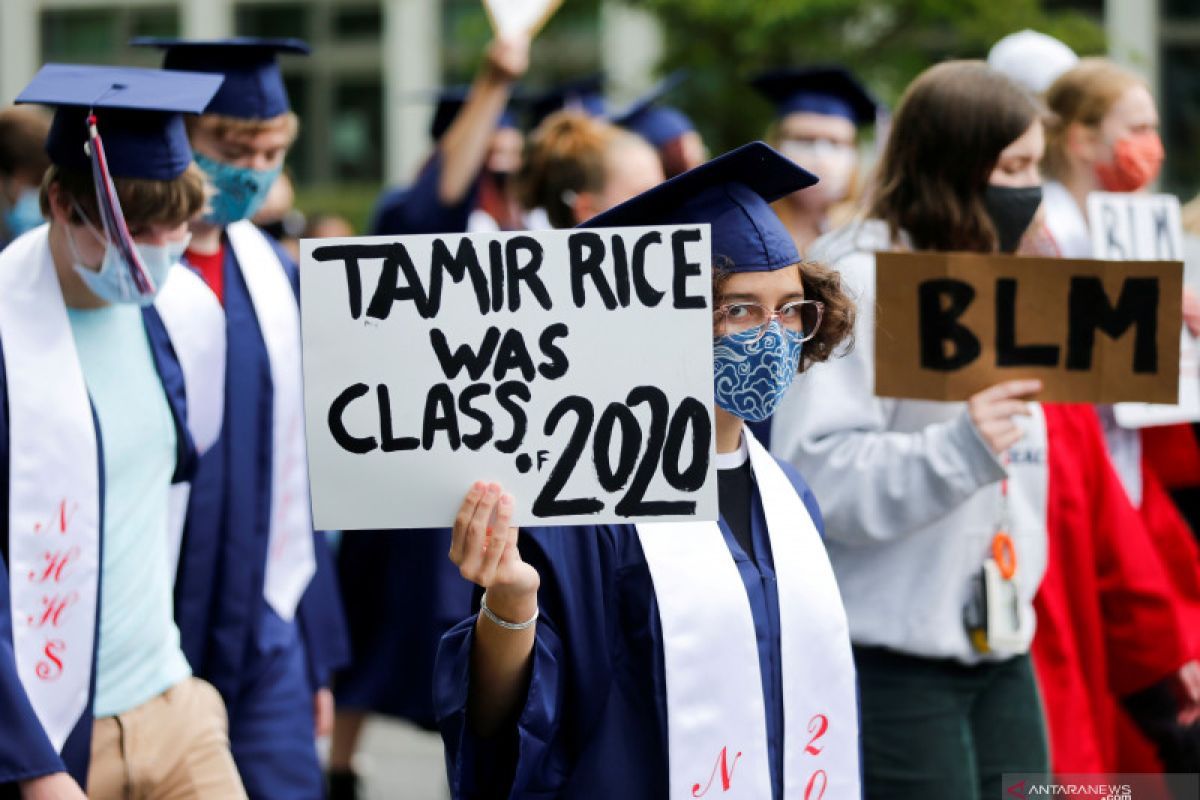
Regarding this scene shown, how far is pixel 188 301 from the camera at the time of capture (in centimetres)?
422

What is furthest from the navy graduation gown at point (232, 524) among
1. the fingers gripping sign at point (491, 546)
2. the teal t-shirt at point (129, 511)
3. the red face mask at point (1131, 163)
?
the red face mask at point (1131, 163)

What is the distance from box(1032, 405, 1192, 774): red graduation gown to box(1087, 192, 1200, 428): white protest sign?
0.39 meters

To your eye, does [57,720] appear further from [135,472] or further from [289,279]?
[289,279]

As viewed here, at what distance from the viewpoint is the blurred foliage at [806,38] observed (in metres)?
16.0

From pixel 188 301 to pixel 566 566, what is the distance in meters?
1.67

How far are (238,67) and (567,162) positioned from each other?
1.28 m

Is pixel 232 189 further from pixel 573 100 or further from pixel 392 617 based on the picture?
pixel 573 100

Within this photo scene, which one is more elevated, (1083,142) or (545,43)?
(545,43)

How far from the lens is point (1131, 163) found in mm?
5055

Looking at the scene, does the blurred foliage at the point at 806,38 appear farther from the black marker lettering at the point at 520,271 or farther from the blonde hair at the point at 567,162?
the black marker lettering at the point at 520,271

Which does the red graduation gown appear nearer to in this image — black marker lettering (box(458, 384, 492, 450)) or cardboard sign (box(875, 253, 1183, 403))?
cardboard sign (box(875, 253, 1183, 403))

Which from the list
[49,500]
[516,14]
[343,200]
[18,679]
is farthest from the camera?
[343,200]

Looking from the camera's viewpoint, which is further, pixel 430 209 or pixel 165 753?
pixel 430 209

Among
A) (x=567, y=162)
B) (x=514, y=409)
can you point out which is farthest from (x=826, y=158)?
(x=514, y=409)
